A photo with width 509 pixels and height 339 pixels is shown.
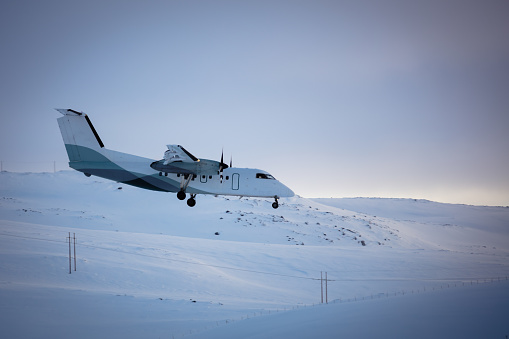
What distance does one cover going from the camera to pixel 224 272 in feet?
192

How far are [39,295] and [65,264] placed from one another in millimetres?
8819

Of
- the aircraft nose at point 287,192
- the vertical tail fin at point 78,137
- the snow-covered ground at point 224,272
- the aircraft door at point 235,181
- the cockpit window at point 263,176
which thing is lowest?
the snow-covered ground at point 224,272

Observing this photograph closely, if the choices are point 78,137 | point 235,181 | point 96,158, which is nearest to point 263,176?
point 235,181

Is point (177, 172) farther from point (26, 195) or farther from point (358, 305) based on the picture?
point (26, 195)

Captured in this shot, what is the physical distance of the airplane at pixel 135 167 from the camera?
82.7 feet

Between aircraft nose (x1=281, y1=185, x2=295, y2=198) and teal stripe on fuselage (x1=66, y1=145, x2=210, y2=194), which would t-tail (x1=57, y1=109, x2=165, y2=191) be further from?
aircraft nose (x1=281, y1=185, x2=295, y2=198)

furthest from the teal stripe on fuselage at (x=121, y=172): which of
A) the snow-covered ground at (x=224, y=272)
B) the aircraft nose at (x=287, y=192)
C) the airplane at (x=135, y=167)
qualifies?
the snow-covered ground at (x=224, y=272)

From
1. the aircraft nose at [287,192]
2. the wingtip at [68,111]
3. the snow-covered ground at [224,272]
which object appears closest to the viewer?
the wingtip at [68,111]

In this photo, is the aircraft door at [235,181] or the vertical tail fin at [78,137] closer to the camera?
the vertical tail fin at [78,137]

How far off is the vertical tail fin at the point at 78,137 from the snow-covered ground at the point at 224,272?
20.8 m

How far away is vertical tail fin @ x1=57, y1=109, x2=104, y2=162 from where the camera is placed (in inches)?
1006

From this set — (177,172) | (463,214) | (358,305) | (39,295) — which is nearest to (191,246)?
(39,295)

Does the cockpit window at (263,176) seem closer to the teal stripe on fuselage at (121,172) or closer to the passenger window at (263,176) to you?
the passenger window at (263,176)

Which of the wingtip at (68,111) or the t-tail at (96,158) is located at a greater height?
the wingtip at (68,111)
